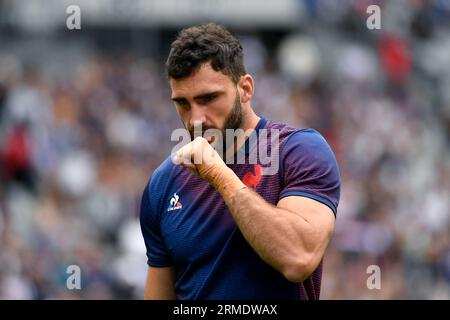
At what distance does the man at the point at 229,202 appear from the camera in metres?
4.70

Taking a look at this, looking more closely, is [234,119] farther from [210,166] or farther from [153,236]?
[153,236]

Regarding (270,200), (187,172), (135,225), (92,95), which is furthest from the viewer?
(92,95)

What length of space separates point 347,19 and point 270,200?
18.4 m

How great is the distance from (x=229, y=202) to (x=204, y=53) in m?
0.75

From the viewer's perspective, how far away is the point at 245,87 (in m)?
5.24

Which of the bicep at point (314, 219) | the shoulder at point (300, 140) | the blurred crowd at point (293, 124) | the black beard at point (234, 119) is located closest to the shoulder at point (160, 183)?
the black beard at point (234, 119)

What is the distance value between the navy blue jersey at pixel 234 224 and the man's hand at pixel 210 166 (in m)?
0.22

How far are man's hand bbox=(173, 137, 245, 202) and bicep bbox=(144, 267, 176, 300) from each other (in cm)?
65

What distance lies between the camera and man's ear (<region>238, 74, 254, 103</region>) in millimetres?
5215

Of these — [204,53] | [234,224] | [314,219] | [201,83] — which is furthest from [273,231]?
[204,53]

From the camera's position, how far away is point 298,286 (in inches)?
195

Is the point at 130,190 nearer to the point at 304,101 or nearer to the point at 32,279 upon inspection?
the point at 32,279

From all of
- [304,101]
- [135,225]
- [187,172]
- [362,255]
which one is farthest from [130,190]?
[187,172]

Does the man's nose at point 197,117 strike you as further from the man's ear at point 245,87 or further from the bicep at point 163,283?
the bicep at point 163,283
